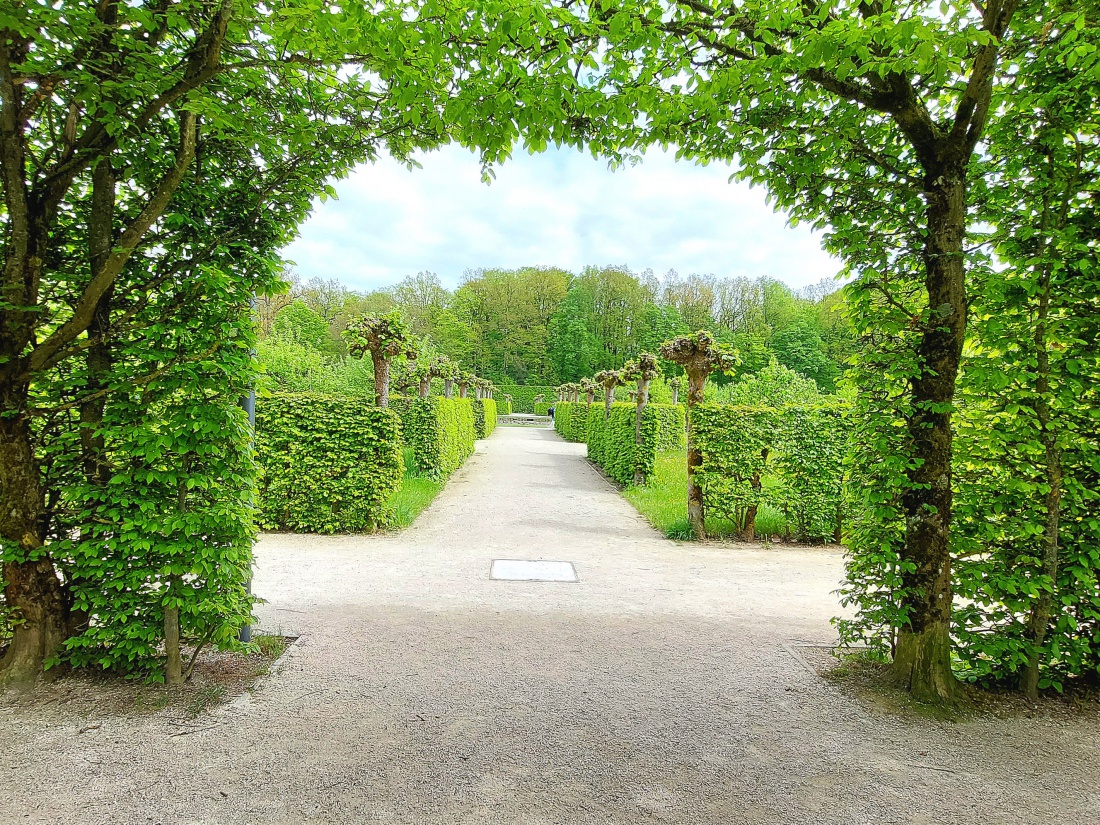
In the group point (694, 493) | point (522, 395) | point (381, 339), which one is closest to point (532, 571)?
point (694, 493)

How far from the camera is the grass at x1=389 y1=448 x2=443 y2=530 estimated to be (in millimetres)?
8102

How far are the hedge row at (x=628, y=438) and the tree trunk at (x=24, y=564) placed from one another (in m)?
10.0

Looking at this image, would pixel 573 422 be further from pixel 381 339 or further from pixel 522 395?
pixel 522 395

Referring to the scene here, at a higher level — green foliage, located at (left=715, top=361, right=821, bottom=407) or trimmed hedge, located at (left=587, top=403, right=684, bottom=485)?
green foliage, located at (left=715, top=361, right=821, bottom=407)

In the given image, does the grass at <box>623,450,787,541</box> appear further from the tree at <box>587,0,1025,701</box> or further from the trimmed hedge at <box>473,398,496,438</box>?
the trimmed hedge at <box>473,398,496,438</box>

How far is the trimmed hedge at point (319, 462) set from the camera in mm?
7406

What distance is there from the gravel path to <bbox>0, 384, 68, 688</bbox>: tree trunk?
0.37 metres

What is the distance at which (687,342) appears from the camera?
27.5 feet

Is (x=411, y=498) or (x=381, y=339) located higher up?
(x=381, y=339)

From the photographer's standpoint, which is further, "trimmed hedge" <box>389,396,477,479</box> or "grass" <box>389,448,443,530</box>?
"trimmed hedge" <box>389,396,477,479</box>

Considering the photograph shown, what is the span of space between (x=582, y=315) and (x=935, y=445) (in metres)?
56.8

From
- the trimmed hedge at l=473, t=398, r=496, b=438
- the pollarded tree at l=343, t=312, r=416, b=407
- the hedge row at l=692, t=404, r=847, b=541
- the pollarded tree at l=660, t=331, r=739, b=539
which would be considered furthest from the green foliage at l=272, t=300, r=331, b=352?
the hedge row at l=692, t=404, r=847, b=541

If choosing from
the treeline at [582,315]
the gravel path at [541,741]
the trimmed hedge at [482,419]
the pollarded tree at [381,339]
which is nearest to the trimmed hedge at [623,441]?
the pollarded tree at [381,339]

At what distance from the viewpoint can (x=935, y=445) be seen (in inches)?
122
